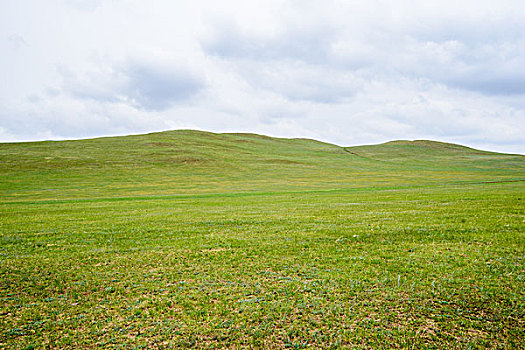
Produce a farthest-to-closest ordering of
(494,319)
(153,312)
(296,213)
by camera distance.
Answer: (296,213) < (153,312) < (494,319)

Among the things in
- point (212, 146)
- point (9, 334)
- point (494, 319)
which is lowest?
point (9, 334)

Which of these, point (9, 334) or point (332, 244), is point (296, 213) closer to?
point (332, 244)

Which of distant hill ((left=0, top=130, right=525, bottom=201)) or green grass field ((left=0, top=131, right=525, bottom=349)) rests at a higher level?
distant hill ((left=0, top=130, right=525, bottom=201))

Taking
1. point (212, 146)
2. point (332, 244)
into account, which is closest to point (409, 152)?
point (212, 146)

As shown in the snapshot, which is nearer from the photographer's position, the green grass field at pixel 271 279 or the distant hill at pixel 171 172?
the green grass field at pixel 271 279

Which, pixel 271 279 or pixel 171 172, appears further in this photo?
pixel 171 172

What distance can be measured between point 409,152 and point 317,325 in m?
147

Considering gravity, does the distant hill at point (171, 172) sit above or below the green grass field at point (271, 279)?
above

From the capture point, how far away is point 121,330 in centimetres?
716

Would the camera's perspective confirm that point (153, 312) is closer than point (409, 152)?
Yes

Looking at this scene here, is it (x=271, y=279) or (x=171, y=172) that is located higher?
(x=171, y=172)

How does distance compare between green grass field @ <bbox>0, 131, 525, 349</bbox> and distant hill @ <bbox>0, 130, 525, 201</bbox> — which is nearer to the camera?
green grass field @ <bbox>0, 131, 525, 349</bbox>

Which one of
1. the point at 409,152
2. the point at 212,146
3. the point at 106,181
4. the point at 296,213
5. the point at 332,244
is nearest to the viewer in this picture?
the point at 332,244

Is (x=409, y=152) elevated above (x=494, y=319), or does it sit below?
above
